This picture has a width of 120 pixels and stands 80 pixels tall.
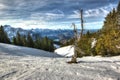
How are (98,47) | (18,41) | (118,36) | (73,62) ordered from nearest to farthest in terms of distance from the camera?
(73,62)
(118,36)
(98,47)
(18,41)

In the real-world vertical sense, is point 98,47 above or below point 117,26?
below

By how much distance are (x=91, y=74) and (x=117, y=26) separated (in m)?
22.1

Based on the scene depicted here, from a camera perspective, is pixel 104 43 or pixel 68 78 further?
pixel 104 43

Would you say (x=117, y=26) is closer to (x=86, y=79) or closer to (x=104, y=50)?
(x=104, y=50)

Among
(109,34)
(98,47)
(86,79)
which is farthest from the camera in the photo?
(98,47)

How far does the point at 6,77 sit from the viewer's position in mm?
15828

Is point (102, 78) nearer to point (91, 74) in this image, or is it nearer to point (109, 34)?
point (91, 74)

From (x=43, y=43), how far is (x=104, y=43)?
54009 millimetres

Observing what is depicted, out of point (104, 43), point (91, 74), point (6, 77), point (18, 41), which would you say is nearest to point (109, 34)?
point (104, 43)

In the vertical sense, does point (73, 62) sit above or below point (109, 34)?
below

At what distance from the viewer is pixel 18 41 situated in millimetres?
86562

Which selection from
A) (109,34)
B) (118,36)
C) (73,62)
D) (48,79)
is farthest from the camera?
(109,34)

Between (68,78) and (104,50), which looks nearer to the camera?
(68,78)

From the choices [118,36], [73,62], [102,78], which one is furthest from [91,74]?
[118,36]
